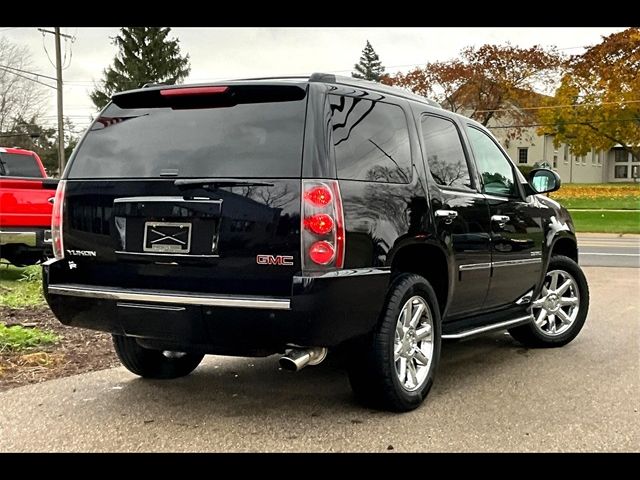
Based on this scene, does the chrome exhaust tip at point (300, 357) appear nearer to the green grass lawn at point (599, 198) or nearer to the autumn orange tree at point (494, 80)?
the green grass lawn at point (599, 198)

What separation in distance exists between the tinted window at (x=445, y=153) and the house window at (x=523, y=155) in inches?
2404

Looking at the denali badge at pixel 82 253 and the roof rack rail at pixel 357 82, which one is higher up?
the roof rack rail at pixel 357 82

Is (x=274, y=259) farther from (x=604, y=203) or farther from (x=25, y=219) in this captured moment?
(x=604, y=203)

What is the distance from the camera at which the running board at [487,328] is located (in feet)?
16.4

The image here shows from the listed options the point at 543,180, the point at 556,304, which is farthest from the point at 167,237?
the point at 556,304

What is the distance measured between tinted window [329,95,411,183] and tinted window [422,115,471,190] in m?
0.32

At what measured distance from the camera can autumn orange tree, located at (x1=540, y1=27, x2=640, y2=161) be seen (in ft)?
117

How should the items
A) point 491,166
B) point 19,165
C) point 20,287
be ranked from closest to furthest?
point 491,166 → point 20,287 → point 19,165

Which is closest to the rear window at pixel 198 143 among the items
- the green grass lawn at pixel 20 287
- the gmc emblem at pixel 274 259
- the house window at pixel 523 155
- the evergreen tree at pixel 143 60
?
the gmc emblem at pixel 274 259

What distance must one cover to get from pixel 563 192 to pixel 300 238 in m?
42.4

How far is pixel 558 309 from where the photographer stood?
6.68m

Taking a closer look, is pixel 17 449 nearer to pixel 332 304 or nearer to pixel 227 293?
pixel 227 293

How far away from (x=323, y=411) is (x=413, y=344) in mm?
703

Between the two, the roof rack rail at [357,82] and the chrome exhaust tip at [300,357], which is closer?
the chrome exhaust tip at [300,357]
